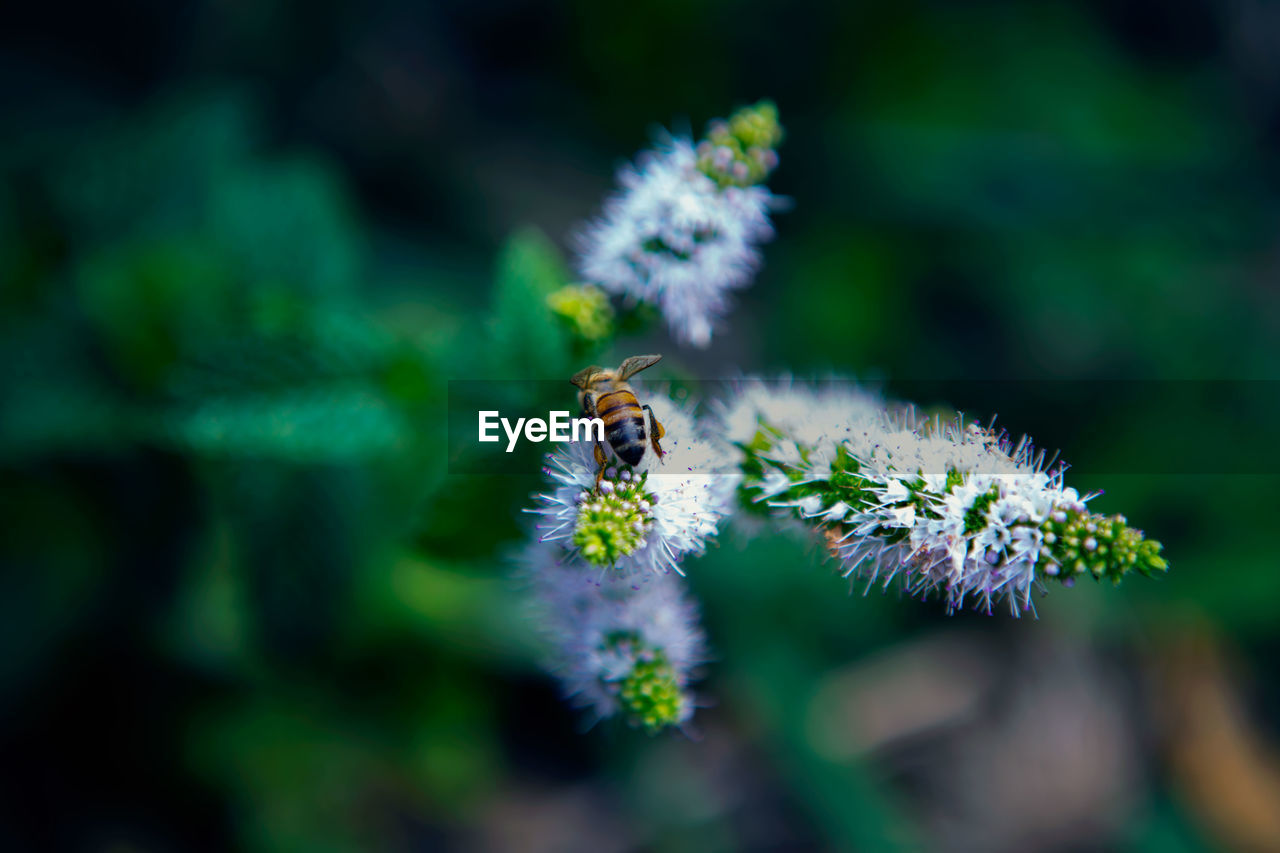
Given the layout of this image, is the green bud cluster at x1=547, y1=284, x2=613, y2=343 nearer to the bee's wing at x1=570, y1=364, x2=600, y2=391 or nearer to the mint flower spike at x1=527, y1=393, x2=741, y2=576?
the bee's wing at x1=570, y1=364, x2=600, y2=391

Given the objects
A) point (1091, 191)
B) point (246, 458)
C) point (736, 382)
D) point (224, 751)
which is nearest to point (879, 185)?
point (1091, 191)

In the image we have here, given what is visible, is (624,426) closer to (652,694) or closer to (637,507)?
(637,507)

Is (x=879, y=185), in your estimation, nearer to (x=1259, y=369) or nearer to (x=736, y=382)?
(x=1259, y=369)

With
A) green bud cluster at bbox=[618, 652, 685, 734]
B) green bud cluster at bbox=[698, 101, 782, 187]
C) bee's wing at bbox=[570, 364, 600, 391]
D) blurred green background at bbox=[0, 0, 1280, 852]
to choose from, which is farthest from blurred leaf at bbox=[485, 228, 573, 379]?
green bud cluster at bbox=[618, 652, 685, 734]

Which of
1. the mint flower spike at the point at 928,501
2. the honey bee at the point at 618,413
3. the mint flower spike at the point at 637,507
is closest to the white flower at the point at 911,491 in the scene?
the mint flower spike at the point at 928,501

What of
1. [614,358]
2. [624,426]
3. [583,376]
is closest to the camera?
[624,426]

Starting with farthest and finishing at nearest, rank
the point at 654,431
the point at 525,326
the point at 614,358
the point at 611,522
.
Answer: the point at 614,358
the point at 525,326
the point at 654,431
the point at 611,522

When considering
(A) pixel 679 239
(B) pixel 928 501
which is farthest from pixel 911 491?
(A) pixel 679 239

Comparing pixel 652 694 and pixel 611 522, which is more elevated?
pixel 611 522
